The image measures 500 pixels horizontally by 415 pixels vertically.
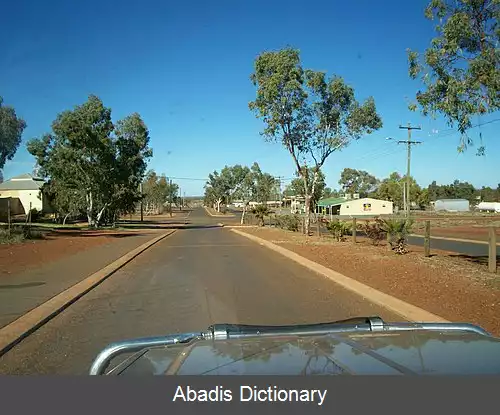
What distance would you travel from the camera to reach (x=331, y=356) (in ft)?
9.90

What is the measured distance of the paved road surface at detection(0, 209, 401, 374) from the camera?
577cm

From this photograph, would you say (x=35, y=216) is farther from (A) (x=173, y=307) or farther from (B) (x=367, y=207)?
(B) (x=367, y=207)

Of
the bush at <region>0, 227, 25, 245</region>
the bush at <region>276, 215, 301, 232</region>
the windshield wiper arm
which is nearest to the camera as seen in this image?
the windshield wiper arm

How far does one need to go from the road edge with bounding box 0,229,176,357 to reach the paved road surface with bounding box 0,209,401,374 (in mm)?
125

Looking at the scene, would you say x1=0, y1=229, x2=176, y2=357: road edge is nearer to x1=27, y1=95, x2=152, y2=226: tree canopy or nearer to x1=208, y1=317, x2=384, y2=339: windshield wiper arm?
x1=208, y1=317, x2=384, y2=339: windshield wiper arm

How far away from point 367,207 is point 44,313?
95.7 metres

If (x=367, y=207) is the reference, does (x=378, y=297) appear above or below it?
below

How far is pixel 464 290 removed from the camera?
9594 mm

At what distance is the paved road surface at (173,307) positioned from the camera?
5766 mm

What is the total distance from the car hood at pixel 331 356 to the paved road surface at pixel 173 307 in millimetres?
2293

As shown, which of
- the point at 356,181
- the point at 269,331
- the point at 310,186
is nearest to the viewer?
the point at 269,331

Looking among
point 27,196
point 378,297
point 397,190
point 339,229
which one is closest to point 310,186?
point 339,229

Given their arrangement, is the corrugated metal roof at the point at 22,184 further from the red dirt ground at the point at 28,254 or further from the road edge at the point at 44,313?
the road edge at the point at 44,313

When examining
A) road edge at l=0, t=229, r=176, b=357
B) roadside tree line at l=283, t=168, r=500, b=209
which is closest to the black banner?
road edge at l=0, t=229, r=176, b=357
